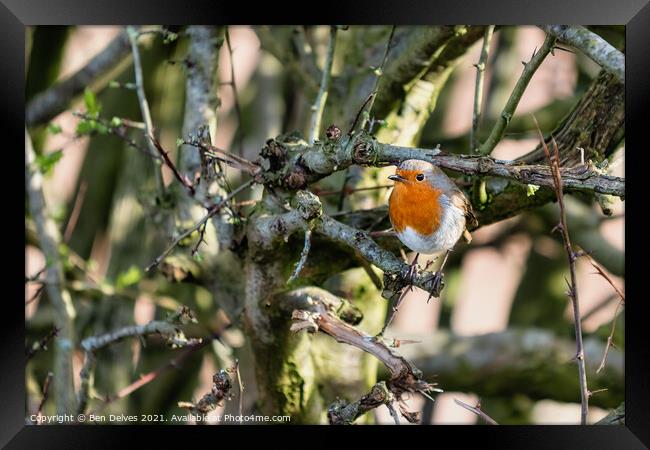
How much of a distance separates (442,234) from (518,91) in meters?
0.43

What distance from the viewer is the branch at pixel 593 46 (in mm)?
2016

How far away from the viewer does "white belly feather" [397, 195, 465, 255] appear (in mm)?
2262

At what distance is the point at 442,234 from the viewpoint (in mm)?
2275

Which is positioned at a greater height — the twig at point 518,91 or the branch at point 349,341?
the twig at point 518,91

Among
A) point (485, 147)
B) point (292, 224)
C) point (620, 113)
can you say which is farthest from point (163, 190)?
point (620, 113)

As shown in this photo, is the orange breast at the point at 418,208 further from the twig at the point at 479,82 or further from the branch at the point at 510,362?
the branch at the point at 510,362

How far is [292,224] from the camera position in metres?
2.26

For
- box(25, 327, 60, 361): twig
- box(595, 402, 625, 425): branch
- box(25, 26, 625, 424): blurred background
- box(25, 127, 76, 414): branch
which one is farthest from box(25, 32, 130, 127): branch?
box(595, 402, 625, 425): branch

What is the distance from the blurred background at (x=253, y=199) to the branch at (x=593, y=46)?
0.86 m

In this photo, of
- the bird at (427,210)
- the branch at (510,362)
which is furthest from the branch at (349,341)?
the branch at (510,362)

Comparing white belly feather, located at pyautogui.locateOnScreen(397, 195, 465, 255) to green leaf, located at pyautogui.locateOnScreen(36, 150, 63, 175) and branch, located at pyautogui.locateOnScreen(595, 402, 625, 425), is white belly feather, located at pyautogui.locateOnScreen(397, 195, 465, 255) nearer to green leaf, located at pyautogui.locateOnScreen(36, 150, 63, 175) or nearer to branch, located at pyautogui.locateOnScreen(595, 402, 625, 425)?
branch, located at pyautogui.locateOnScreen(595, 402, 625, 425)

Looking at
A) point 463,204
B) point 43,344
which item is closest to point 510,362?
point 463,204
